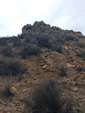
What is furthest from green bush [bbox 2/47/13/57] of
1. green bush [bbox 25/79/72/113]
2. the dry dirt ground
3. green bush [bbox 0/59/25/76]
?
green bush [bbox 25/79/72/113]

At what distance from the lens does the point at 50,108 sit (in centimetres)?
376

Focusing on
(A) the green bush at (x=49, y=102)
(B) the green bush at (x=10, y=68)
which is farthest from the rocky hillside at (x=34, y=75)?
(A) the green bush at (x=49, y=102)

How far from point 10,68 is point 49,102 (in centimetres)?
373

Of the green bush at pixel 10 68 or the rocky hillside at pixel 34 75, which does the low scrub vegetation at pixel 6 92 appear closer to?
the rocky hillside at pixel 34 75

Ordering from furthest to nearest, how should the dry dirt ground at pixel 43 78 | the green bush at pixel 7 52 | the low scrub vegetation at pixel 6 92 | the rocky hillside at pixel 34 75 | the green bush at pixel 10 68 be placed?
the green bush at pixel 7 52, the green bush at pixel 10 68, the low scrub vegetation at pixel 6 92, the rocky hillside at pixel 34 75, the dry dirt ground at pixel 43 78

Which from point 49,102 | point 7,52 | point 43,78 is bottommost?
point 49,102

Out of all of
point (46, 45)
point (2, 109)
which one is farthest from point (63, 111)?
point (46, 45)

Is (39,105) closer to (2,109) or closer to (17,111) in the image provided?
(17,111)

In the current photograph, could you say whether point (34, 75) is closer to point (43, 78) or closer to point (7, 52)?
point (43, 78)

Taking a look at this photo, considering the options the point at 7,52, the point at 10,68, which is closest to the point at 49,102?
the point at 10,68

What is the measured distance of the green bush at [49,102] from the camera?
376 cm

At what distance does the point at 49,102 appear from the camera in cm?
386

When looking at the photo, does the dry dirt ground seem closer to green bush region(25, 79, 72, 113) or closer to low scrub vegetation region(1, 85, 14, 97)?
low scrub vegetation region(1, 85, 14, 97)

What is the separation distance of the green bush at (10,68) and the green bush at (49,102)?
314 centimetres
